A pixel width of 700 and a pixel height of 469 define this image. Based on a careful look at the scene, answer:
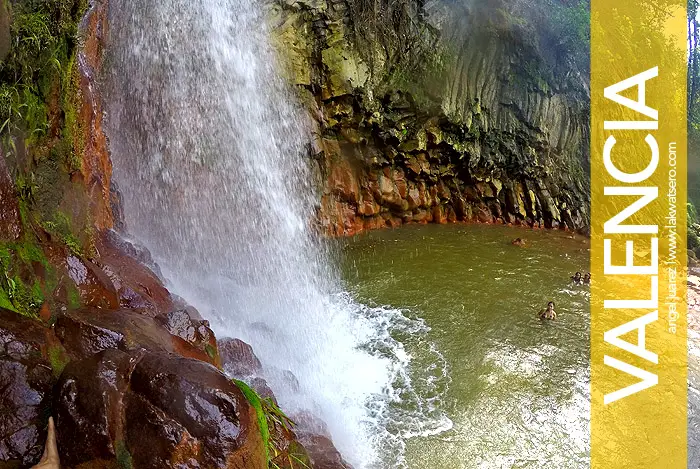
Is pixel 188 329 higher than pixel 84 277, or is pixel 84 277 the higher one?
pixel 84 277

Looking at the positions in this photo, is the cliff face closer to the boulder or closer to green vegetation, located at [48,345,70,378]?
the boulder

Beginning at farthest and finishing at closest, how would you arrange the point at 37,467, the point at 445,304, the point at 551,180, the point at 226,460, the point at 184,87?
the point at 551,180 < the point at 184,87 < the point at 445,304 < the point at 226,460 < the point at 37,467

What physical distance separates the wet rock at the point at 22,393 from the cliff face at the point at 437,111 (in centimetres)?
1022

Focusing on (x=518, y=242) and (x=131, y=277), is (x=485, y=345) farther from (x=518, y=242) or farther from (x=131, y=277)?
(x=518, y=242)

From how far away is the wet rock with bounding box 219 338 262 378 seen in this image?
544 centimetres

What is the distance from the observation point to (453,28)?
14891 millimetres

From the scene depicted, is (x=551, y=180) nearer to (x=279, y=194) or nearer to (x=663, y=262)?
(x=663, y=262)

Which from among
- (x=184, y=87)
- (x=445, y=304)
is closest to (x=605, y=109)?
(x=445, y=304)

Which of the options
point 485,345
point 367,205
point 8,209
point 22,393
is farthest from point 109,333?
point 367,205

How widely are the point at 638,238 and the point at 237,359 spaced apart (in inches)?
540

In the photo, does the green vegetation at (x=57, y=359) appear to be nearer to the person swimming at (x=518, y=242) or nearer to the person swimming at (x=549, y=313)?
the person swimming at (x=549, y=313)

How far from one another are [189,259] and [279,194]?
9.98 feet

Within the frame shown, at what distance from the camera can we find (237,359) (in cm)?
564

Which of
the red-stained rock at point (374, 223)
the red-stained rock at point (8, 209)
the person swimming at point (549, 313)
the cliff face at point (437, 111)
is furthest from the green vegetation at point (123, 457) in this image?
the red-stained rock at point (374, 223)
